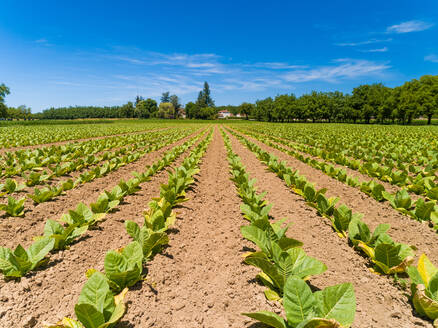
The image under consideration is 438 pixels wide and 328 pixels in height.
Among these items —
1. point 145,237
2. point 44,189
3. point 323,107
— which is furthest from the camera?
point 323,107

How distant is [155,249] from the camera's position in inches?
A: 116

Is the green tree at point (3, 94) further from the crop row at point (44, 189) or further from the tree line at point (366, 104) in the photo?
the tree line at point (366, 104)

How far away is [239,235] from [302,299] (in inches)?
75.1

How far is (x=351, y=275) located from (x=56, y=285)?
3.34 metres

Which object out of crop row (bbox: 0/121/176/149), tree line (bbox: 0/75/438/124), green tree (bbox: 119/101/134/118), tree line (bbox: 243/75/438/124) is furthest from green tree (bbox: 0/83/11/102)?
tree line (bbox: 243/75/438/124)

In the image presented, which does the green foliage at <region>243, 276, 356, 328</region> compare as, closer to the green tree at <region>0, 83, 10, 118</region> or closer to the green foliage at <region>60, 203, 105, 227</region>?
the green foliage at <region>60, 203, 105, 227</region>

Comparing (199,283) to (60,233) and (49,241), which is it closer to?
(49,241)

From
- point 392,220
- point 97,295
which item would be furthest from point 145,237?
point 392,220

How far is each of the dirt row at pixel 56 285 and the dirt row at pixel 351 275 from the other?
259cm

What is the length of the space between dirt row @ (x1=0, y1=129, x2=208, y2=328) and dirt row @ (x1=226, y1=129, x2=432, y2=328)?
8.48ft

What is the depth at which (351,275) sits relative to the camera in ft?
8.50

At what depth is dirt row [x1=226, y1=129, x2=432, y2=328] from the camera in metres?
1.95

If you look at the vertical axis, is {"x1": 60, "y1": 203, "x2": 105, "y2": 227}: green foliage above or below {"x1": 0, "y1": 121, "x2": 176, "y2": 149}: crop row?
below

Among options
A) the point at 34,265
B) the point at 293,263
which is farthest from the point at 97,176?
the point at 293,263
